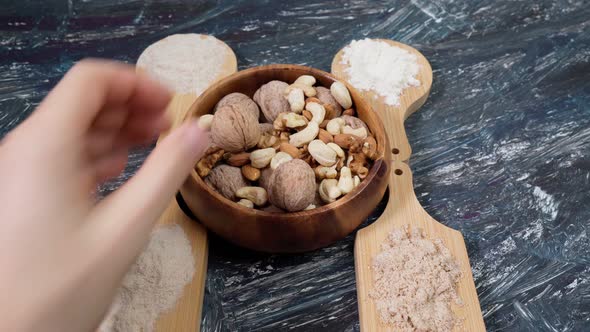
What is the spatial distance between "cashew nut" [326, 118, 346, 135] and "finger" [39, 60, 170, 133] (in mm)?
238

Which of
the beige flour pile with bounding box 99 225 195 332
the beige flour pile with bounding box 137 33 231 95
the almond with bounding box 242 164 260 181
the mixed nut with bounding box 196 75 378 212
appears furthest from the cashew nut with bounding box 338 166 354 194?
the beige flour pile with bounding box 137 33 231 95

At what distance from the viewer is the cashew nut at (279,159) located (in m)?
0.62

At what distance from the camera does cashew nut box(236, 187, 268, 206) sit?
603 millimetres

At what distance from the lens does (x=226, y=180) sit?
2.01 feet

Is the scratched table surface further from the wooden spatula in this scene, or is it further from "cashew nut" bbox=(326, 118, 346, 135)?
"cashew nut" bbox=(326, 118, 346, 135)

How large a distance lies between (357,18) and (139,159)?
50 centimetres

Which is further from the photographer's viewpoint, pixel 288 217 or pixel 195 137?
pixel 288 217

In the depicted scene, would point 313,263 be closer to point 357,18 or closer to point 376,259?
point 376,259

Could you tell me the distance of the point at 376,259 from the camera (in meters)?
0.61

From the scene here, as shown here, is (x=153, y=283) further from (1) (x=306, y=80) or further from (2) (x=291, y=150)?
(1) (x=306, y=80)

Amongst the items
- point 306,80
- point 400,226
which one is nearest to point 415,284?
point 400,226

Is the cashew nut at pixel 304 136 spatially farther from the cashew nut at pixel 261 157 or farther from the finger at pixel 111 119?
the finger at pixel 111 119

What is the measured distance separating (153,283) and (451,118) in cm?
52

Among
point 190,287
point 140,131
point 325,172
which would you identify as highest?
point 140,131
